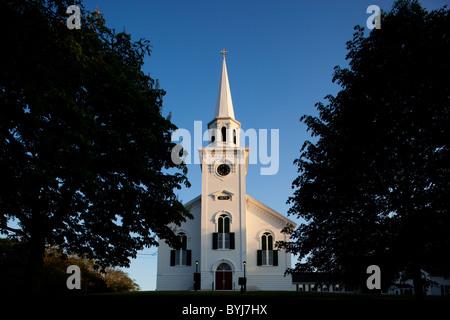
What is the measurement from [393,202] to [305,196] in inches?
133

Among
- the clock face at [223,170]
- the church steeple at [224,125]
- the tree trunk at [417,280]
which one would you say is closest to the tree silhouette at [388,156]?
the tree trunk at [417,280]

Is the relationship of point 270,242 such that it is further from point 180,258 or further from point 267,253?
point 180,258

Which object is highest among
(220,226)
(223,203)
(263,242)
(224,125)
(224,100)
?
(224,100)

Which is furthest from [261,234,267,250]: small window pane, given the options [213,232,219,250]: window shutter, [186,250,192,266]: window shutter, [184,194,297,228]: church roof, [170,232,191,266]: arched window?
[170,232,191,266]: arched window

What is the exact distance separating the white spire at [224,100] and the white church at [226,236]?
0.65m

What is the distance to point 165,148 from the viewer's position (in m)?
14.6

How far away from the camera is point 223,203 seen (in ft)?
109

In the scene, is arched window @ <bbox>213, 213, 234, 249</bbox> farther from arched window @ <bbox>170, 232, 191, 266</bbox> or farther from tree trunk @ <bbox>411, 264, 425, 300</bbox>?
tree trunk @ <bbox>411, 264, 425, 300</bbox>

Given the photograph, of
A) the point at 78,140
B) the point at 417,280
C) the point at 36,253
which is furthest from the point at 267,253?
Answer: the point at 78,140

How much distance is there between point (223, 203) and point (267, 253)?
6.15m

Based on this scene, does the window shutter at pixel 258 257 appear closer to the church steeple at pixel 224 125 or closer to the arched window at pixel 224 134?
the church steeple at pixel 224 125

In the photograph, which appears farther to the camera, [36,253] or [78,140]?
[36,253]

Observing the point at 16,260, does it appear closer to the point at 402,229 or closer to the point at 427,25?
the point at 402,229
